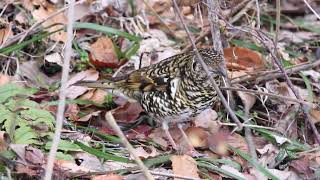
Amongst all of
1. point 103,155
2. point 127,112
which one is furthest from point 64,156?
point 127,112

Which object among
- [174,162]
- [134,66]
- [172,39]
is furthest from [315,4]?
[174,162]

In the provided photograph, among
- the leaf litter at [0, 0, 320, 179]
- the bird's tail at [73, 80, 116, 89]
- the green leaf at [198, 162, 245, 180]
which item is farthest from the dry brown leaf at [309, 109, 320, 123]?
the bird's tail at [73, 80, 116, 89]

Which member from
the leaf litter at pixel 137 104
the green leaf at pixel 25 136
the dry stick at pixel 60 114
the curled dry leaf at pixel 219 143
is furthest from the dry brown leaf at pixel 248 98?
the dry stick at pixel 60 114

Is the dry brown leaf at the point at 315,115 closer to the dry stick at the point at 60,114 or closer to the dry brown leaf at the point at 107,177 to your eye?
the dry brown leaf at the point at 107,177

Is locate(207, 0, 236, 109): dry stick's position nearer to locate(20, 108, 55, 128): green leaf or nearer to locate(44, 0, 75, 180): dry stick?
locate(20, 108, 55, 128): green leaf

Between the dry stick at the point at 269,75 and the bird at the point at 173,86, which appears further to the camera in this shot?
the dry stick at the point at 269,75

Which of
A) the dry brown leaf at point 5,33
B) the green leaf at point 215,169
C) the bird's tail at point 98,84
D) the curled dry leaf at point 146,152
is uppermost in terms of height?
the dry brown leaf at point 5,33
